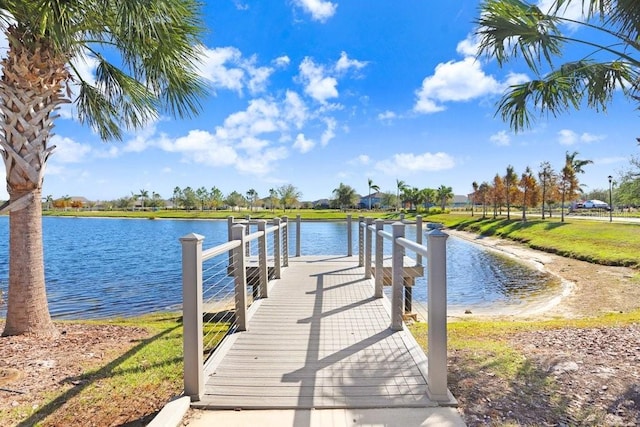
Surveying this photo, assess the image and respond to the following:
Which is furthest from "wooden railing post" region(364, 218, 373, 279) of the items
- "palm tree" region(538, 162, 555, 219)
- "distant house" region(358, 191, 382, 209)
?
"distant house" region(358, 191, 382, 209)

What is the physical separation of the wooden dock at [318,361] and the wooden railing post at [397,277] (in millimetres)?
145

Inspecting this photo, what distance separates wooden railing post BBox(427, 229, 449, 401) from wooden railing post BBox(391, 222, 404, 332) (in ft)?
4.28

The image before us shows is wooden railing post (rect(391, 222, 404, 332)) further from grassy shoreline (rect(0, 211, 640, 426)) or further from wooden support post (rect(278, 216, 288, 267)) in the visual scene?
wooden support post (rect(278, 216, 288, 267))

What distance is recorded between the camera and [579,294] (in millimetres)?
11070

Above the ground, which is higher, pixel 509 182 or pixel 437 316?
pixel 509 182

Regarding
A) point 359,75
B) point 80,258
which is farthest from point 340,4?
point 80,258

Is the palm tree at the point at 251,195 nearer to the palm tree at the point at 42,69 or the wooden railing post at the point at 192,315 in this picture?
the palm tree at the point at 42,69

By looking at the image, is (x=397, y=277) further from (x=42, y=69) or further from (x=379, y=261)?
(x=42, y=69)

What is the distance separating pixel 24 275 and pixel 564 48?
7.17 m

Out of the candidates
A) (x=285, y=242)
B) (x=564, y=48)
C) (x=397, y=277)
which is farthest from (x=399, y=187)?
(x=397, y=277)

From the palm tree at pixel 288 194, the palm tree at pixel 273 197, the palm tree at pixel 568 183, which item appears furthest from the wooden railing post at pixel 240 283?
the palm tree at pixel 273 197

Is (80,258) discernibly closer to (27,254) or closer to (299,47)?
(299,47)

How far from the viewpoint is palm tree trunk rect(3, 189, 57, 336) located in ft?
13.7

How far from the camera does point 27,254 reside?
4.20m
